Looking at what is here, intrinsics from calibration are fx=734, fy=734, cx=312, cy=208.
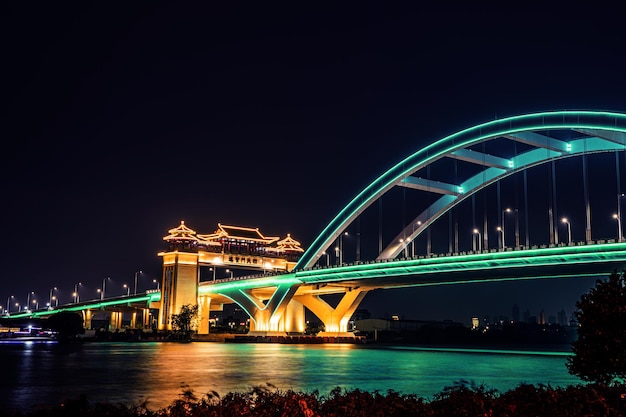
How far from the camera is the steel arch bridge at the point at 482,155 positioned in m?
49.1

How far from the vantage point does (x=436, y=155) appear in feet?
200

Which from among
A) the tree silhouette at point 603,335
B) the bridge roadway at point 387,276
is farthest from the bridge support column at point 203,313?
the tree silhouette at point 603,335

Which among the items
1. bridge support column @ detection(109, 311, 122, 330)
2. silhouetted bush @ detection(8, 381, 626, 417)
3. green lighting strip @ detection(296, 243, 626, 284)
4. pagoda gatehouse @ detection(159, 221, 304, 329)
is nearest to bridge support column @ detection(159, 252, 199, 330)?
pagoda gatehouse @ detection(159, 221, 304, 329)

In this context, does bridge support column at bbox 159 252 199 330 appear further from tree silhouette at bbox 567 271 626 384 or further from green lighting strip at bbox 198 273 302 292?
tree silhouette at bbox 567 271 626 384

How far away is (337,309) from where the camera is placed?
82938 mm

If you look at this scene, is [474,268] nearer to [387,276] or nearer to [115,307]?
[387,276]

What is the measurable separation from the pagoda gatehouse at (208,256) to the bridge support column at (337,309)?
18.6 meters

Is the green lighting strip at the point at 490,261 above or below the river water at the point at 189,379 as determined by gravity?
above

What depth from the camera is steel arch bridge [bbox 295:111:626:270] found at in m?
49.1

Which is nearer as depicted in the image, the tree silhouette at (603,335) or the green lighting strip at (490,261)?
the tree silhouette at (603,335)

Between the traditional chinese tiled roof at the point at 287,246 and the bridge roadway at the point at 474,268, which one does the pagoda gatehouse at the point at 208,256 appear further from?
the bridge roadway at the point at 474,268

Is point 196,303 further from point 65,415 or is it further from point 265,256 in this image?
point 65,415

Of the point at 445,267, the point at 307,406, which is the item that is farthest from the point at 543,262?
the point at 307,406

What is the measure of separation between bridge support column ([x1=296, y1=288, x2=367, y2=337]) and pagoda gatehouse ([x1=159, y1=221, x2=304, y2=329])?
18.6 meters
